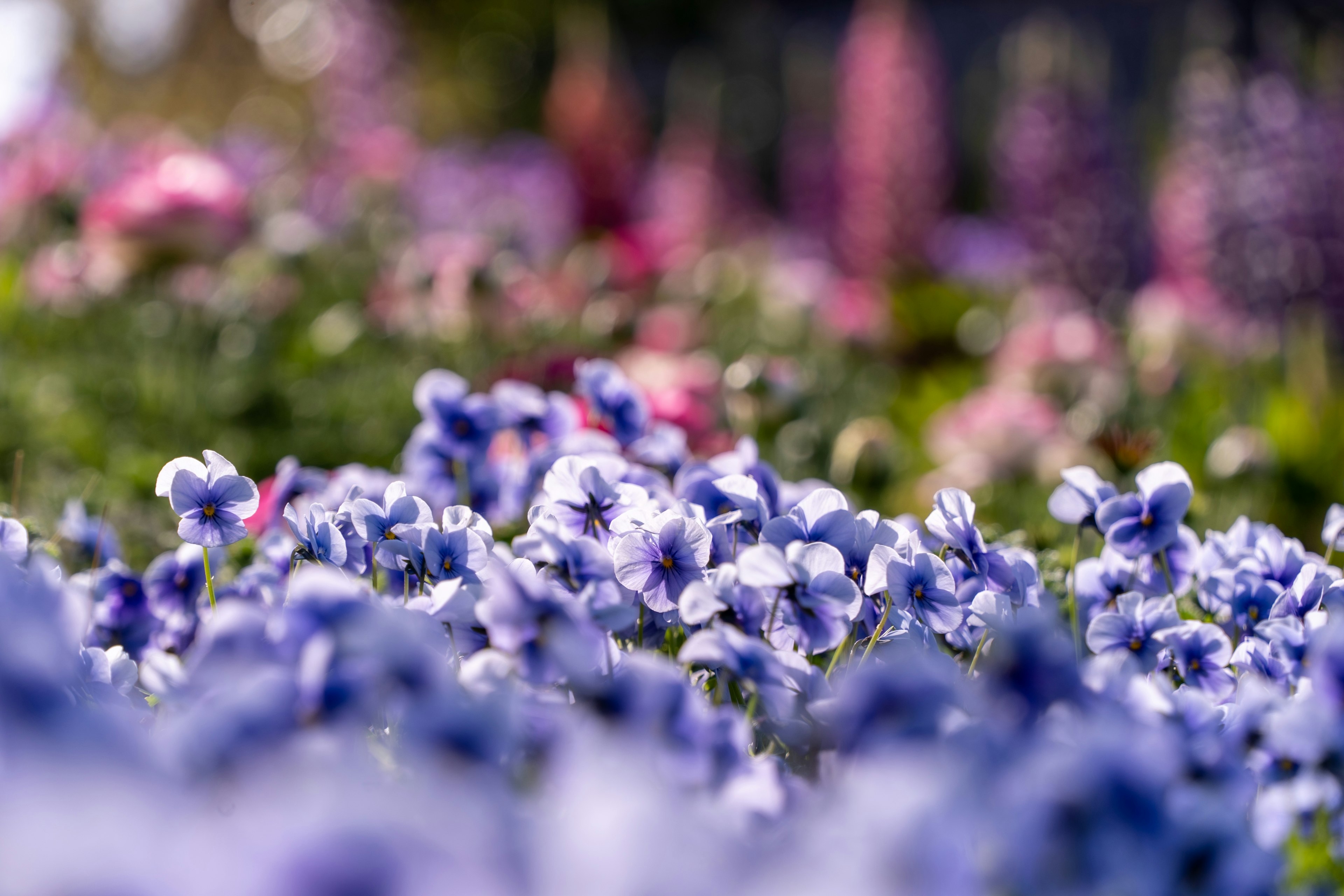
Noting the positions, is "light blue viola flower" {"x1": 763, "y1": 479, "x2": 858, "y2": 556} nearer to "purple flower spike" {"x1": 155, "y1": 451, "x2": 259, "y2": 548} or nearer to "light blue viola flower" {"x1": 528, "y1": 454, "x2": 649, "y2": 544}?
"light blue viola flower" {"x1": 528, "y1": 454, "x2": 649, "y2": 544}

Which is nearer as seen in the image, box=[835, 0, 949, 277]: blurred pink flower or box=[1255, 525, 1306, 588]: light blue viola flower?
box=[1255, 525, 1306, 588]: light blue viola flower

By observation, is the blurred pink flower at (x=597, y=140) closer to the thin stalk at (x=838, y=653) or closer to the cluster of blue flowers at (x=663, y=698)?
the cluster of blue flowers at (x=663, y=698)

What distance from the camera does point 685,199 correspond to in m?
5.05

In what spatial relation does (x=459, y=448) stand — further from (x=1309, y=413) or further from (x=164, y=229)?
(x=1309, y=413)

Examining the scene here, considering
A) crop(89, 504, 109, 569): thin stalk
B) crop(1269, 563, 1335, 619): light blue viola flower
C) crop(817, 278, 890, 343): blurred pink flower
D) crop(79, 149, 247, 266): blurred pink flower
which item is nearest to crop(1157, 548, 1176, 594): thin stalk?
crop(1269, 563, 1335, 619): light blue viola flower

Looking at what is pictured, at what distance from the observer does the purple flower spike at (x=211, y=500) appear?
0.81m

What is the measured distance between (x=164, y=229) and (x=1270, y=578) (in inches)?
86.5

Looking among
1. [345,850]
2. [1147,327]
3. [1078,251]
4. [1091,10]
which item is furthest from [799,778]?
[1091,10]

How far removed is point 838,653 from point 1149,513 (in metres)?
0.33

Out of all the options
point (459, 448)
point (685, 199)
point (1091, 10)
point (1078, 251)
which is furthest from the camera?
point (1091, 10)

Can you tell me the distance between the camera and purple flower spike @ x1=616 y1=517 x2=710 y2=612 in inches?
29.7

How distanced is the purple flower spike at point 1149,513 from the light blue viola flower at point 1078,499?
2 cm

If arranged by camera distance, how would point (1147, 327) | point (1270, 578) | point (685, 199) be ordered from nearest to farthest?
point (1270, 578), point (1147, 327), point (685, 199)

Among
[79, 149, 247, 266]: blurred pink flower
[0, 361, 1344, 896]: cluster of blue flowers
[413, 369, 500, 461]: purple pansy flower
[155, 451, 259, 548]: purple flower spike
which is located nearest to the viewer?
[0, 361, 1344, 896]: cluster of blue flowers
